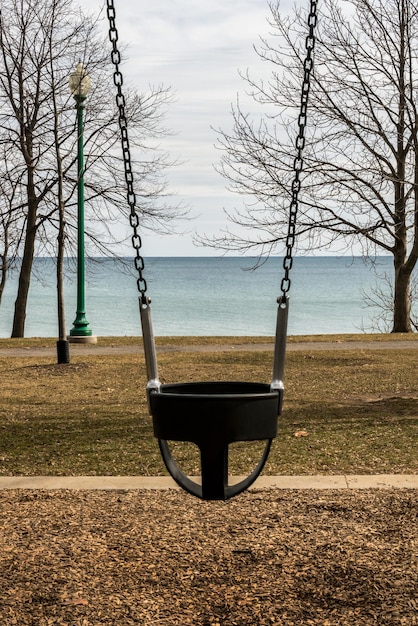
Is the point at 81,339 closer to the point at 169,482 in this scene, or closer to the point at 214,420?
the point at 169,482

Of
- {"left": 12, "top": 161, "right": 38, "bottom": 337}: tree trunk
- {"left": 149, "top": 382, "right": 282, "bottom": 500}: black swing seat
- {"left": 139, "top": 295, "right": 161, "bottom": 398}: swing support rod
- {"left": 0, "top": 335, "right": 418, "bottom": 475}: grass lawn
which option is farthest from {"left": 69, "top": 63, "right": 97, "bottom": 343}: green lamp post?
{"left": 149, "top": 382, "right": 282, "bottom": 500}: black swing seat

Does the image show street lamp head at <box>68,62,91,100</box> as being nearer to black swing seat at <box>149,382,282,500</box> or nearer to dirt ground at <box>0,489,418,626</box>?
dirt ground at <box>0,489,418,626</box>

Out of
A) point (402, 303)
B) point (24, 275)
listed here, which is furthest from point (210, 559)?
point (24, 275)

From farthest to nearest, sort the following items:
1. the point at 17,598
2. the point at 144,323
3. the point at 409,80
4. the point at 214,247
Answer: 1. the point at 214,247
2. the point at 409,80
3. the point at 17,598
4. the point at 144,323

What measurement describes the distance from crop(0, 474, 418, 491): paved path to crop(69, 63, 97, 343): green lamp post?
8.96 meters

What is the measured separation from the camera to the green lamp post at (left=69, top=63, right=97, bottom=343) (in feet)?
43.6

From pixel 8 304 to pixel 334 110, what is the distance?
58304 mm

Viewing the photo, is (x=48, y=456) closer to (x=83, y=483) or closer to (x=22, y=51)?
(x=83, y=483)

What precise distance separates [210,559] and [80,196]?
36.0 ft

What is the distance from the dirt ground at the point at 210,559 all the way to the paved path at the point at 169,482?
15 cm

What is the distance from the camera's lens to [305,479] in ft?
A: 17.6

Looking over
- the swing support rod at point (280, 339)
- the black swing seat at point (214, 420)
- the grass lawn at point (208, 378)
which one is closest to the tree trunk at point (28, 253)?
the grass lawn at point (208, 378)

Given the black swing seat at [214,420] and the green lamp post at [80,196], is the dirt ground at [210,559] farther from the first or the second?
the green lamp post at [80,196]

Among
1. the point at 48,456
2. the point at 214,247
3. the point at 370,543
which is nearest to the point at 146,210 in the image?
the point at 214,247
